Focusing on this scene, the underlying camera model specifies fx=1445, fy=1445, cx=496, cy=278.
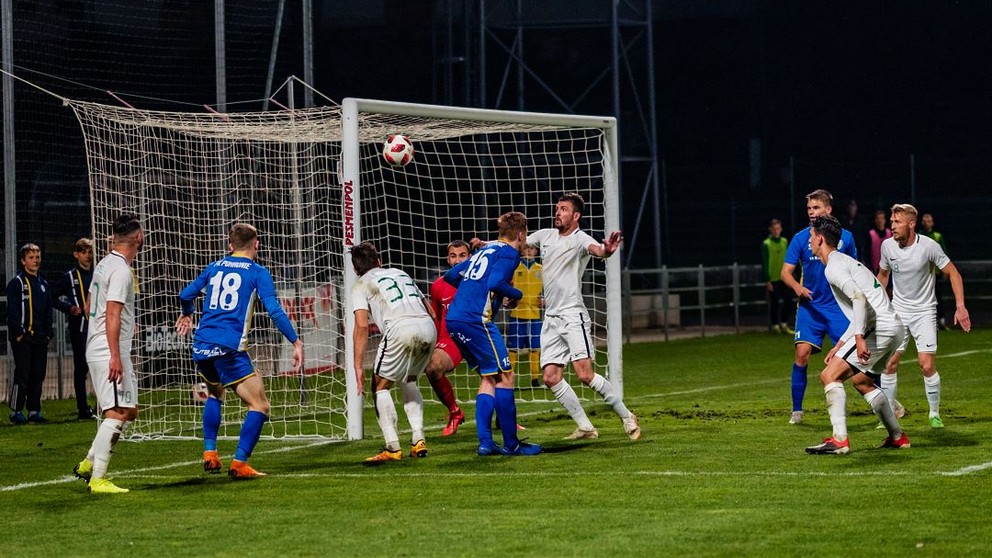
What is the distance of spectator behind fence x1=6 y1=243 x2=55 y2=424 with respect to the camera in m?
14.3

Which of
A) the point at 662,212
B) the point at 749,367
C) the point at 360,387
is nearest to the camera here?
the point at 360,387

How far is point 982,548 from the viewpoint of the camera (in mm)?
6555

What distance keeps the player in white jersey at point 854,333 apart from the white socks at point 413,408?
8.97 feet

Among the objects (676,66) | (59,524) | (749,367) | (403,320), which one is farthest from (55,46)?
(676,66)

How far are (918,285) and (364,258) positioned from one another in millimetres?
4538

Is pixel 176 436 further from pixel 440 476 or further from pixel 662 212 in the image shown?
pixel 662 212

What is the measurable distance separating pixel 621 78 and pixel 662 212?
12.4 ft

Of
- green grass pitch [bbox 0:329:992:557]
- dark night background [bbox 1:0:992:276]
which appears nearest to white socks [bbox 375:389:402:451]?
green grass pitch [bbox 0:329:992:557]

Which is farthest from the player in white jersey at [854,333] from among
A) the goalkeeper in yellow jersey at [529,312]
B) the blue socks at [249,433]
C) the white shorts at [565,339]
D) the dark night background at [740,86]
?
the dark night background at [740,86]

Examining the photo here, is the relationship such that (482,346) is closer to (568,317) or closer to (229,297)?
(568,317)

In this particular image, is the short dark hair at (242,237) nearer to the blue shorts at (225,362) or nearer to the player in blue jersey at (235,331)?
the player in blue jersey at (235,331)

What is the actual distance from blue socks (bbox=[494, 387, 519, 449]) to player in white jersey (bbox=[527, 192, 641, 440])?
50cm

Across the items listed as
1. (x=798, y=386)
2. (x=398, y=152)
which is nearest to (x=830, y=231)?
(x=798, y=386)

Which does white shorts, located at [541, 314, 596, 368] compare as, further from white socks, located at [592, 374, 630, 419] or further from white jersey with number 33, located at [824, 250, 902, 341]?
white jersey with number 33, located at [824, 250, 902, 341]
